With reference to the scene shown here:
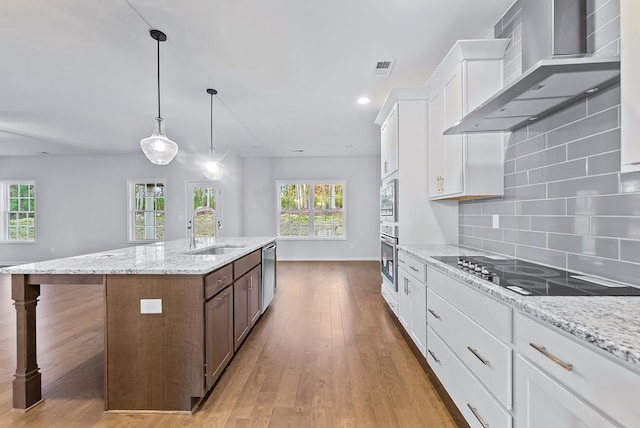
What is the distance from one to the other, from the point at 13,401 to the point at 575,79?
361cm

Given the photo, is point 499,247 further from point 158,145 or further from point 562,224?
point 158,145

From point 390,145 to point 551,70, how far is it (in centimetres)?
214

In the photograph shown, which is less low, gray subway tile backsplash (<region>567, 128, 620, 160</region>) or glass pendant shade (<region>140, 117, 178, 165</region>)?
glass pendant shade (<region>140, 117, 178, 165</region>)

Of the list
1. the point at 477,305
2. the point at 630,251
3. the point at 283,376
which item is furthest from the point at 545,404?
the point at 283,376

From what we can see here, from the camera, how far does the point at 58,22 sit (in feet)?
7.43

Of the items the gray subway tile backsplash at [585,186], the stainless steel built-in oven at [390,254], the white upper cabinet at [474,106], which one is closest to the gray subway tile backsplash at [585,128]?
the gray subway tile backsplash at [585,186]

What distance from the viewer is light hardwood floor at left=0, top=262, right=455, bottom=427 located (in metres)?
1.74

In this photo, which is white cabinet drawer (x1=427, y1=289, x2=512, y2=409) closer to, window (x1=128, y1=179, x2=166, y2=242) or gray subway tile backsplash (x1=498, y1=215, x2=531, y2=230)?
gray subway tile backsplash (x1=498, y1=215, x2=531, y2=230)

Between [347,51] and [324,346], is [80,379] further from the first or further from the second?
[347,51]

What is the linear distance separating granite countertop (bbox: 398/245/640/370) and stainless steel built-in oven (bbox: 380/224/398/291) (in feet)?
5.64

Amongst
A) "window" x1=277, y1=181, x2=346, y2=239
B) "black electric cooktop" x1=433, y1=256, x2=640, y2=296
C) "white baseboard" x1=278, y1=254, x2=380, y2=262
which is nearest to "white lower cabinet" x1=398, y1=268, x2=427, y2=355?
"black electric cooktop" x1=433, y1=256, x2=640, y2=296

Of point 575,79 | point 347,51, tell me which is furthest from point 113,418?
point 347,51

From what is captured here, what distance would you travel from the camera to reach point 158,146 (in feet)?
8.32

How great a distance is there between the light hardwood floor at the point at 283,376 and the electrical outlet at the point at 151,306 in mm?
629
